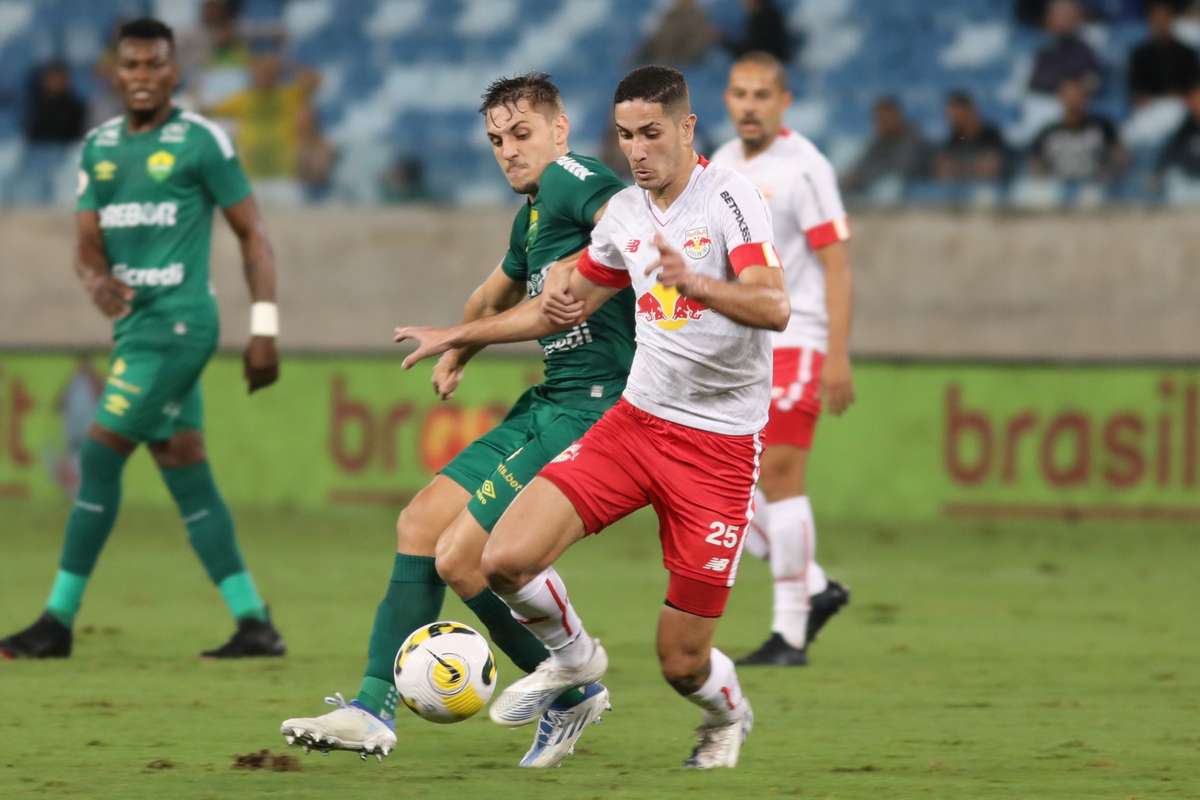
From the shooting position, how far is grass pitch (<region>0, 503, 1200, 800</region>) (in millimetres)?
5383

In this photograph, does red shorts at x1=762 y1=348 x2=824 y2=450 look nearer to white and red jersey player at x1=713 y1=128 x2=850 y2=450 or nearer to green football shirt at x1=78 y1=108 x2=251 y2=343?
white and red jersey player at x1=713 y1=128 x2=850 y2=450

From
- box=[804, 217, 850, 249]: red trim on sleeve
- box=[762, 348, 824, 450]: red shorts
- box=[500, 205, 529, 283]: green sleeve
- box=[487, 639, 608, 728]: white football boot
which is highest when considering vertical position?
box=[500, 205, 529, 283]: green sleeve

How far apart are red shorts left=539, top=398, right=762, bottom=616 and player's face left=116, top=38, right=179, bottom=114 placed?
3048mm

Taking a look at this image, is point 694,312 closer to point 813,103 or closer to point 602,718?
point 602,718

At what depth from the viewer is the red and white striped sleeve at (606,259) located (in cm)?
550

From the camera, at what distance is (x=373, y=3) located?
1795cm

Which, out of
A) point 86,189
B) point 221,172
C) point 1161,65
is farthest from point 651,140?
point 1161,65

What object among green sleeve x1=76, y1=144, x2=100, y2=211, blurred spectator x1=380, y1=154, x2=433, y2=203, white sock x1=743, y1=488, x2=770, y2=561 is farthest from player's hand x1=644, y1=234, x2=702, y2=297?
blurred spectator x1=380, y1=154, x2=433, y2=203

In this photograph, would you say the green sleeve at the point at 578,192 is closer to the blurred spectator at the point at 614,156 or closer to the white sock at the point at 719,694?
the white sock at the point at 719,694

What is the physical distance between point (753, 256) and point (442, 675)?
140 cm

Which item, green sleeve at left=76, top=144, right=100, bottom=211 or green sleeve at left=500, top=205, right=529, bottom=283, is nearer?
green sleeve at left=500, top=205, right=529, bottom=283

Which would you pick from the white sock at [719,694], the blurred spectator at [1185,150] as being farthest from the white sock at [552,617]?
the blurred spectator at [1185,150]

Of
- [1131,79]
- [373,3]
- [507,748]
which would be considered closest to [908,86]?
[1131,79]

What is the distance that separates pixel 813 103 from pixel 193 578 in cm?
739
